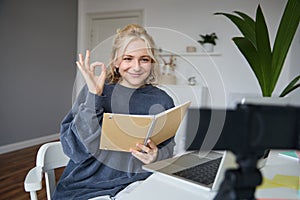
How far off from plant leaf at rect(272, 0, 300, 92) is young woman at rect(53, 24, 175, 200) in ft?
1.72

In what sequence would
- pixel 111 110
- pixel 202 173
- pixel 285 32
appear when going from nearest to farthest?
pixel 202 173, pixel 111 110, pixel 285 32

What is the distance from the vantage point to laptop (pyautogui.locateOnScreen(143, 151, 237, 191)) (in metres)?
0.59

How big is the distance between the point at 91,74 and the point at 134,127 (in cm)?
20

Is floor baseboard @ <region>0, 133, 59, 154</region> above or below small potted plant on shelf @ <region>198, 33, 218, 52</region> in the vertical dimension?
below

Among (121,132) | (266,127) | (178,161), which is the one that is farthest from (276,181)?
(266,127)

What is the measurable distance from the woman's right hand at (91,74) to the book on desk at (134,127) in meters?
0.12

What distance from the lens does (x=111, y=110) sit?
0.92m

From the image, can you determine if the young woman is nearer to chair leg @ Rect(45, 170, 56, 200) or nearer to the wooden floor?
chair leg @ Rect(45, 170, 56, 200)

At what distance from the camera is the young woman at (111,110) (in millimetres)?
787

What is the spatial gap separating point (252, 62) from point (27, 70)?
2911 mm

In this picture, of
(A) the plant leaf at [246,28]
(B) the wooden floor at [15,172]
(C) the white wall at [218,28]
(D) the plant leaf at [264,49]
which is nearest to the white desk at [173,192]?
(D) the plant leaf at [264,49]

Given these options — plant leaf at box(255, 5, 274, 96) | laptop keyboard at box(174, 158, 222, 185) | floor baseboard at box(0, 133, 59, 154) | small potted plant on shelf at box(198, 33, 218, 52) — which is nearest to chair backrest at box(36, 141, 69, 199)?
laptop keyboard at box(174, 158, 222, 185)

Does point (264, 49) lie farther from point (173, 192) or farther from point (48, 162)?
point (48, 162)

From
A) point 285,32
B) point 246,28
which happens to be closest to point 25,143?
point 246,28
